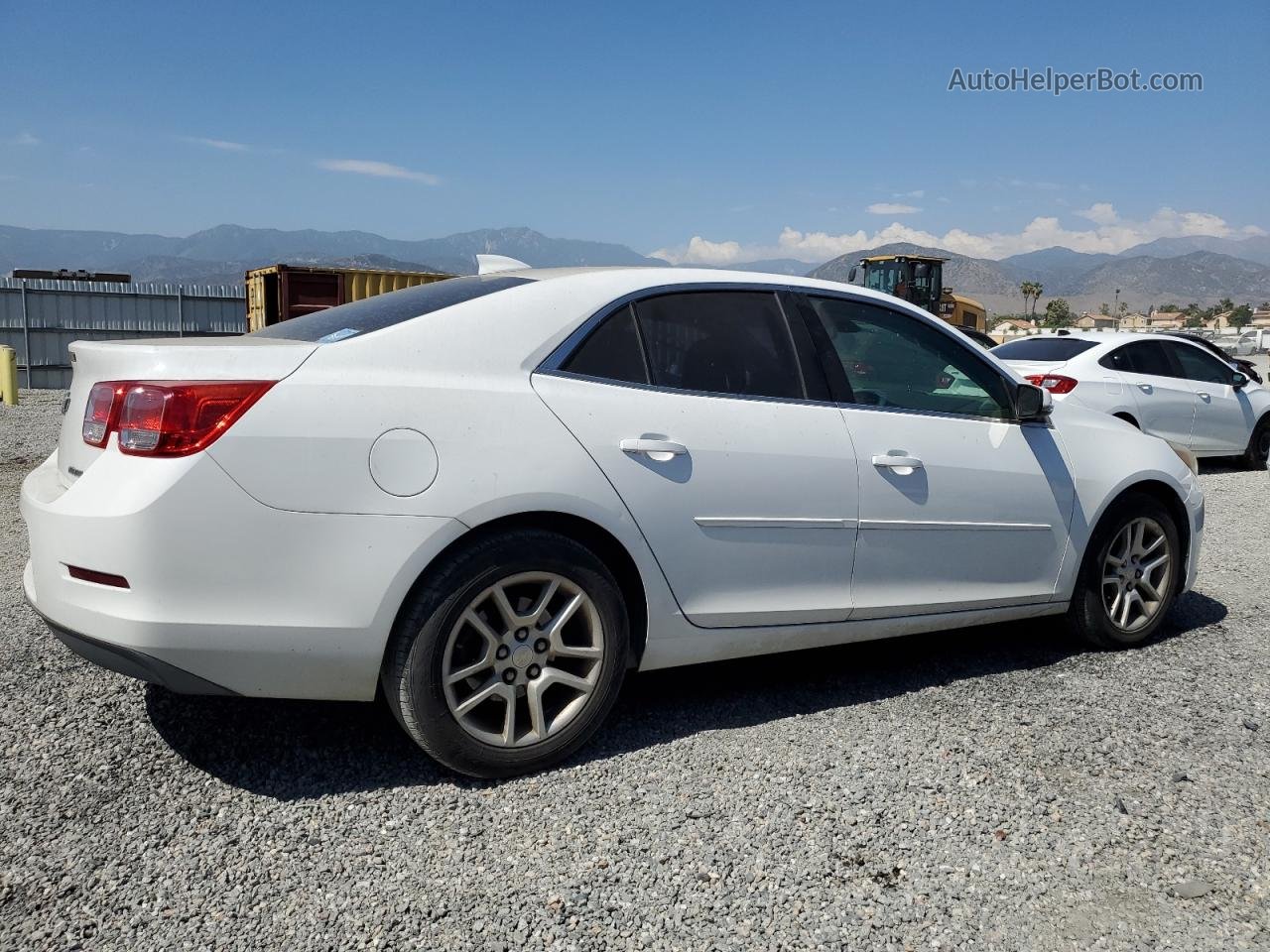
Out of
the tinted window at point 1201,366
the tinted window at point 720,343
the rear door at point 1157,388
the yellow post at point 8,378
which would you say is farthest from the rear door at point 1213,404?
the yellow post at point 8,378

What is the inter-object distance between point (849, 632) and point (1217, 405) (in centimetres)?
932

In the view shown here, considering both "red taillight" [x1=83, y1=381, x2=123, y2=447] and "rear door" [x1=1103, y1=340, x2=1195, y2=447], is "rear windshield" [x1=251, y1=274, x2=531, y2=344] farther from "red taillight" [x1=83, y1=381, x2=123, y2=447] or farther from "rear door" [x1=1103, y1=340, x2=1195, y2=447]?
"rear door" [x1=1103, y1=340, x2=1195, y2=447]

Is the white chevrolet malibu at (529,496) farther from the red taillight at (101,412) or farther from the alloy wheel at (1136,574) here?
the alloy wheel at (1136,574)

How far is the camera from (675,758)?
332 centimetres

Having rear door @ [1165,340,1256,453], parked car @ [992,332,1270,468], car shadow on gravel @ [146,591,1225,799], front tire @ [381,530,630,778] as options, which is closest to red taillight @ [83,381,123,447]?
front tire @ [381,530,630,778]

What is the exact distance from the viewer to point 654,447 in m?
3.18

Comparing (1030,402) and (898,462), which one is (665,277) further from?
(1030,402)

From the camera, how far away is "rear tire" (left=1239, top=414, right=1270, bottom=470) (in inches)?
457

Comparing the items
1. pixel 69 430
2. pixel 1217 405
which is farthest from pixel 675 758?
pixel 1217 405

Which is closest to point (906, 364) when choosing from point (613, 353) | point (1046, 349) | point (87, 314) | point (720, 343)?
point (720, 343)

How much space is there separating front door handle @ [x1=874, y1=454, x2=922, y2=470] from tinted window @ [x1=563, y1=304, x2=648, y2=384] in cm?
98

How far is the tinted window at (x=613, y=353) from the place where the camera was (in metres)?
3.23

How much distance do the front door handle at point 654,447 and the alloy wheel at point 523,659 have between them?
18.2 inches

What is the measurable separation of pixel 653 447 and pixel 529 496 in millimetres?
461
